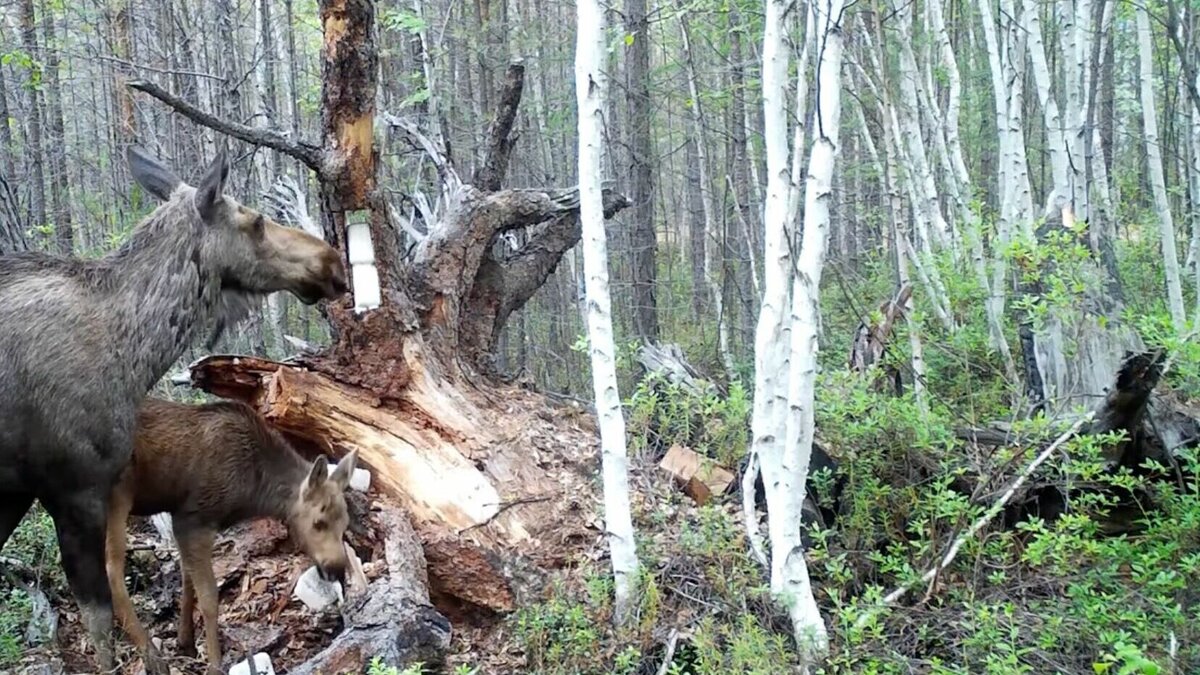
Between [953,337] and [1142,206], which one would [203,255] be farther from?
[1142,206]

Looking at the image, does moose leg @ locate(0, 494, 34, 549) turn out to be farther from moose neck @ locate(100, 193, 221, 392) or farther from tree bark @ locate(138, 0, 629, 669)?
tree bark @ locate(138, 0, 629, 669)

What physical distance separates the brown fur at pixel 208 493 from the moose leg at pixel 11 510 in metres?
0.46

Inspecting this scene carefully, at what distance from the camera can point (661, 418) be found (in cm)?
766

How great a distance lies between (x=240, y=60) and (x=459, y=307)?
9876mm

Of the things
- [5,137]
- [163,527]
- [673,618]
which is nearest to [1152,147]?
[673,618]

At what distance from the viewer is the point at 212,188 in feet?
18.4

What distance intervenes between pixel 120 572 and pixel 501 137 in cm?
444

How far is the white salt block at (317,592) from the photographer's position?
611 cm

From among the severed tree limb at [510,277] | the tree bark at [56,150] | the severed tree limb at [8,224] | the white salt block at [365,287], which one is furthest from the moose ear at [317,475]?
the tree bark at [56,150]

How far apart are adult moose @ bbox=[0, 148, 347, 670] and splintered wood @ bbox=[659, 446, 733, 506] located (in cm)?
264

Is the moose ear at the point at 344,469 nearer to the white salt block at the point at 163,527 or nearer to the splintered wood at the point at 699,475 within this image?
the white salt block at the point at 163,527

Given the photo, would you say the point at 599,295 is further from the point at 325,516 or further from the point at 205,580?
the point at 205,580

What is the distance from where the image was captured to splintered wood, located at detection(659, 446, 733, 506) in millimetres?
7008

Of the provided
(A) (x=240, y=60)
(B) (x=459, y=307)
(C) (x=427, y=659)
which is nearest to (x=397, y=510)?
(C) (x=427, y=659)
